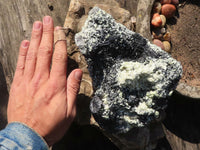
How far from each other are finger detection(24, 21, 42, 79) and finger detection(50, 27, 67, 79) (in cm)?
10

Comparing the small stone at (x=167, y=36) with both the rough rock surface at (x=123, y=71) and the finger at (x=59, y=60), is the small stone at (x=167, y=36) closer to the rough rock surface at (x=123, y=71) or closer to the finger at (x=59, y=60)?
the rough rock surface at (x=123, y=71)

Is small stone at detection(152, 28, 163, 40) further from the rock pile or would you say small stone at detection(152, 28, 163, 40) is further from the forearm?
the forearm

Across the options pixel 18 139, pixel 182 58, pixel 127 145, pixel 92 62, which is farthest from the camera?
pixel 182 58

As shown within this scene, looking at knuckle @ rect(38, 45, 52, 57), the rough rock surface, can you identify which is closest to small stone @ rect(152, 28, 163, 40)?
the rough rock surface

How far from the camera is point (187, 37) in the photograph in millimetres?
1450

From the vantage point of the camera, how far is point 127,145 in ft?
3.68

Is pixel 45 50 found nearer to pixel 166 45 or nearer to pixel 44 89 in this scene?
pixel 44 89

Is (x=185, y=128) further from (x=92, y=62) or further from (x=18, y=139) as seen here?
(x=18, y=139)

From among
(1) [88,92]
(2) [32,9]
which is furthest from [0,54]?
(1) [88,92]

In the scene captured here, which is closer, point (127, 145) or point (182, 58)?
point (127, 145)

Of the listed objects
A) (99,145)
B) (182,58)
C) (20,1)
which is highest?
(20,1)

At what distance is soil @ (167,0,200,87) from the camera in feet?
4.63

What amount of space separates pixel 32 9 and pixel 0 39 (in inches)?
11.5

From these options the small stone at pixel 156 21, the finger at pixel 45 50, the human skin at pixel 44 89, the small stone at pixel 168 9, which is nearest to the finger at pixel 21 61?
the human skin at pixel 44 89
